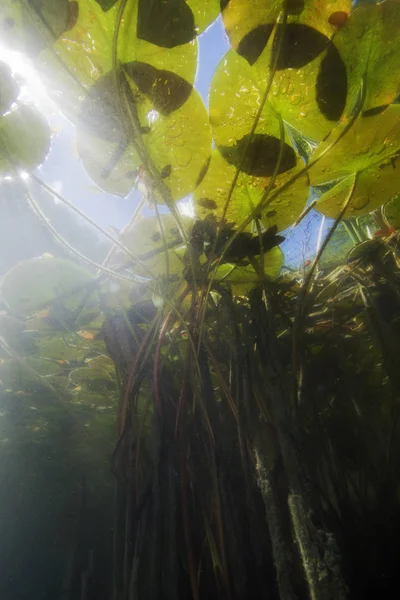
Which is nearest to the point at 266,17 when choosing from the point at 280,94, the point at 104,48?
the point at 280,94

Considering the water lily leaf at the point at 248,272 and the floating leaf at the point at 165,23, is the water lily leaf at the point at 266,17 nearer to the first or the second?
the floating leaf at the point at 165,23

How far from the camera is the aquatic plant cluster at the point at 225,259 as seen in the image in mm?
733

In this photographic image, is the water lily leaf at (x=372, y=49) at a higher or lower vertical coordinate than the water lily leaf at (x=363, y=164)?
higher

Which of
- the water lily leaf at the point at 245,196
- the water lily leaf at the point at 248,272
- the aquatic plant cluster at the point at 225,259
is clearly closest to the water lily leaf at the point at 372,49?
the aquatic plant cluster at the point at 225,259

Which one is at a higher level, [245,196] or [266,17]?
[266,17]

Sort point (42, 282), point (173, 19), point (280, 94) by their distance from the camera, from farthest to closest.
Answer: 1. point (42, 282)
2. point (280, 94)
3. point (173, 19)

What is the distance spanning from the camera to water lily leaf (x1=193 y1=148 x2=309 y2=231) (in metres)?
0.92

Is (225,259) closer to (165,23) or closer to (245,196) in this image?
(245,196)

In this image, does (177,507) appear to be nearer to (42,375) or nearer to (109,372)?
(109,372)

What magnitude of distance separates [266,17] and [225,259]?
0.61 metres

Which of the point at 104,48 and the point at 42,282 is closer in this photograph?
the point at 104,48

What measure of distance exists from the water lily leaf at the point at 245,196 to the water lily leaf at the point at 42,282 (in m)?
0.46

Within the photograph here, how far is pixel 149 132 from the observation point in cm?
82

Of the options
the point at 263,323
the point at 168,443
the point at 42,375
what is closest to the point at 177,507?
the point at 168,443
